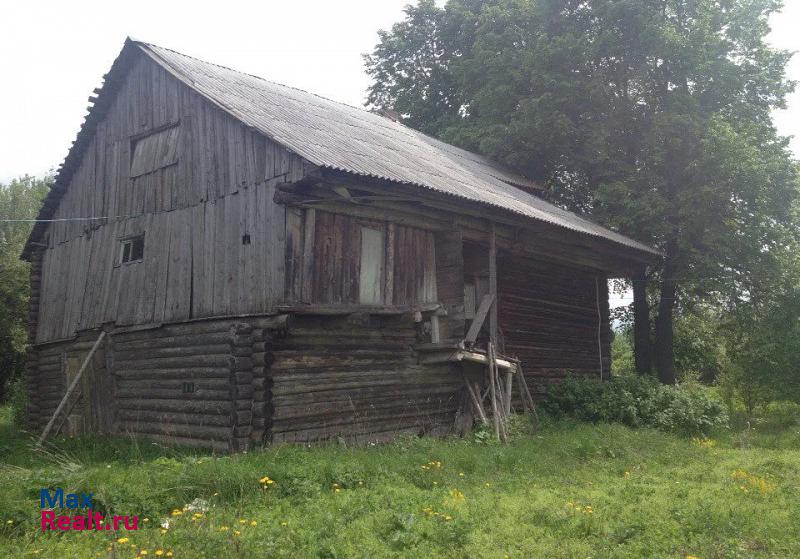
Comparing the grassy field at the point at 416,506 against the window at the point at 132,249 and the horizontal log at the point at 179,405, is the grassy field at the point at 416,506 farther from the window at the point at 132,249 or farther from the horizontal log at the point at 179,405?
the window at the point at 132,249

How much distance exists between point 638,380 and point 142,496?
1277 cm

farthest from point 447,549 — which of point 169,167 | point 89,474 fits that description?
point 169,167

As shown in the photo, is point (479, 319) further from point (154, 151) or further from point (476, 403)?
point (154, 151)

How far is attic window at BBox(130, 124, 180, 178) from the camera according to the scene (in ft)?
42.3

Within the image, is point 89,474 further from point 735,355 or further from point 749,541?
point 735,355

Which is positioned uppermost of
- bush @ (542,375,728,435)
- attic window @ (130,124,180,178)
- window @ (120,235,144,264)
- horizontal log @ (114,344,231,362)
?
attic window @ (130,124,180,178)

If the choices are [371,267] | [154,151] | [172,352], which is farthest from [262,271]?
[154,151]

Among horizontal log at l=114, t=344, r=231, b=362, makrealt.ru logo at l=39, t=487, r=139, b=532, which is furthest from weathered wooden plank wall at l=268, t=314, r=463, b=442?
makrealt.ru logo at l=39, t=487, r=139, b=532

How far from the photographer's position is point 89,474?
6.99m

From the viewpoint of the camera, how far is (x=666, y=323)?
2038 cm

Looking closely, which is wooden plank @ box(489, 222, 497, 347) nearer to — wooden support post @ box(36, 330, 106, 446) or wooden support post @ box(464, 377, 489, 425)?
wooden support post @ box(464, 377, 489, 425)

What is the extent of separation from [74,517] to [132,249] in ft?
26.8

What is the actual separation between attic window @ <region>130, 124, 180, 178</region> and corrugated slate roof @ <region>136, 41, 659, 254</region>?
121cm

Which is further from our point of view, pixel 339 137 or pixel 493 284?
pixel 493 284
